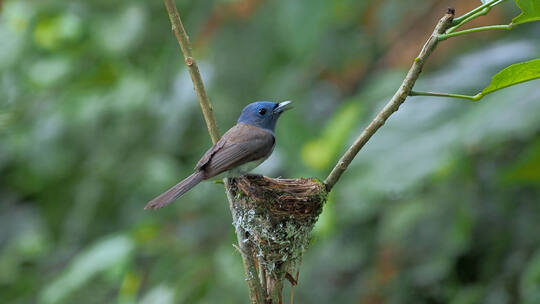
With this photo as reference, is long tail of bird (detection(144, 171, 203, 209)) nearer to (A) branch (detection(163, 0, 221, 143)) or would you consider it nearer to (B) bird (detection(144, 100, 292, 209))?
(B) bird (detection(144, 100, 292, 209))

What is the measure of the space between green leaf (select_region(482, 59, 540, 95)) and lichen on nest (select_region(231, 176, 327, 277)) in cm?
86

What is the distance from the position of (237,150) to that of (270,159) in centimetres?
101

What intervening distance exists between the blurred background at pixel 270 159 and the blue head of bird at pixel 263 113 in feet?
0.50

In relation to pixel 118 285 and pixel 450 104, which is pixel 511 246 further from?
pixel 118 285

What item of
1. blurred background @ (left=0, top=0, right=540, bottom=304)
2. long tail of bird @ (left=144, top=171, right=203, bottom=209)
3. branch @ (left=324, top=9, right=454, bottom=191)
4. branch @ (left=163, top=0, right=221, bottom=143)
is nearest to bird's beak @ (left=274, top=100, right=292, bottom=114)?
blurred background @ (left=0, top=0, right=540, bottom=304)

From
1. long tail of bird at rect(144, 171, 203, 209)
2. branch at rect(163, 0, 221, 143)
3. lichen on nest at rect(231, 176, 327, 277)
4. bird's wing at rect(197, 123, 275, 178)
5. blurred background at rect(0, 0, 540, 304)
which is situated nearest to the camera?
branch at rect(163, 0, 221, 143)

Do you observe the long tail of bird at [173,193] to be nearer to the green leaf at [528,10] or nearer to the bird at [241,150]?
the bird at [241,150]

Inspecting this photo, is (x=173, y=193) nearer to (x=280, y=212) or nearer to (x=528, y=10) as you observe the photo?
(x=280, y=212)

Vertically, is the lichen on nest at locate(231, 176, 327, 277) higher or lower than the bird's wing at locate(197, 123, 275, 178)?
lower

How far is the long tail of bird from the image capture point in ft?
8.75

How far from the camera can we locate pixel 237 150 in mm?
3266

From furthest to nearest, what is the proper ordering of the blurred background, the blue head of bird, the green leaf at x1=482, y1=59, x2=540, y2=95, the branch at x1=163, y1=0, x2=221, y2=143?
the blue head of bird < the blurred background < the branch at x1=163, y1=0, x2=221, y2=143 < the green leaf at x1=482, y1=59, x2=540, y2=95

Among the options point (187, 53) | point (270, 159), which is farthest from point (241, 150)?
point (187, 53)

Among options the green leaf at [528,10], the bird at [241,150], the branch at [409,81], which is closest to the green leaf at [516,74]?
the green leaf at [528,10]
